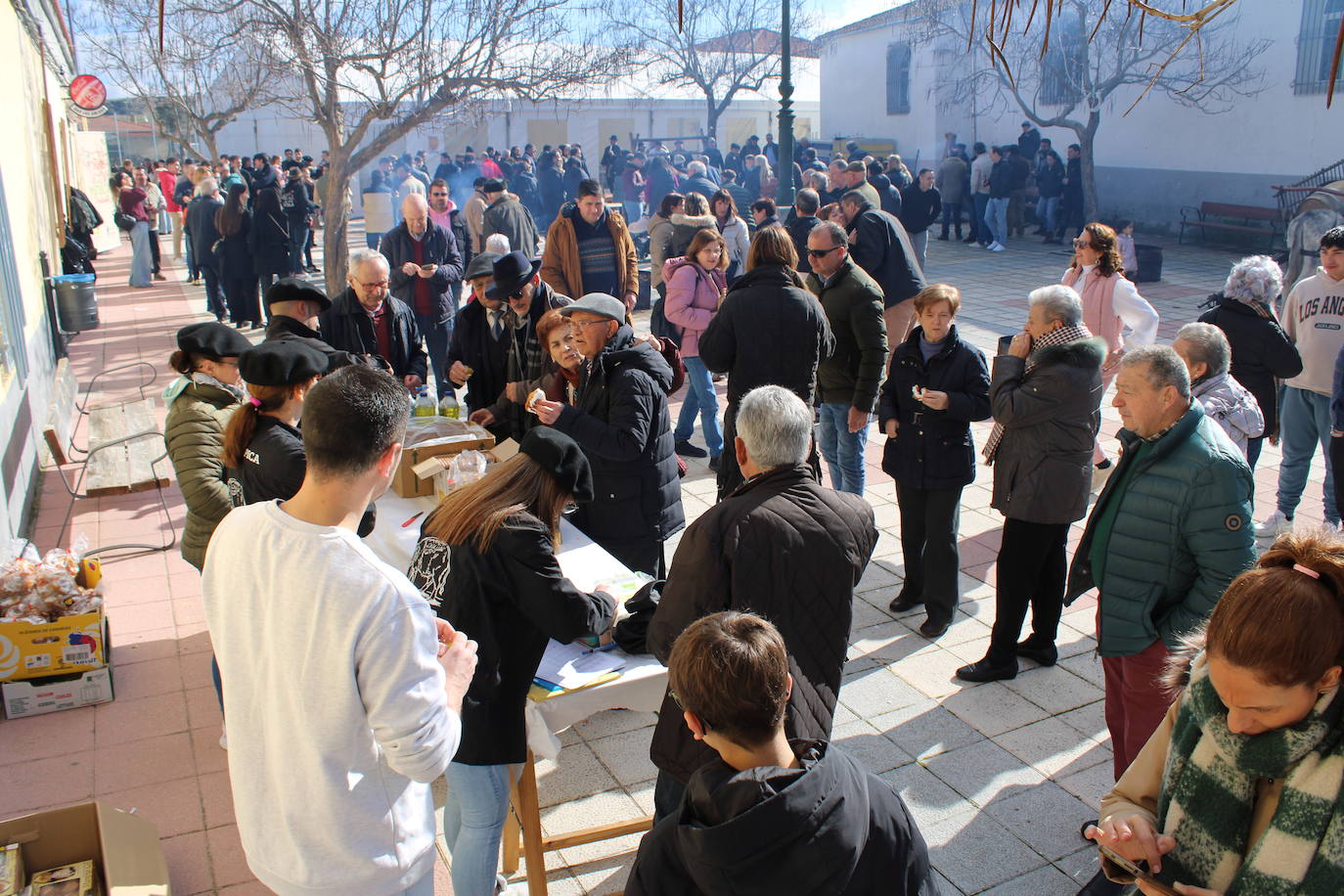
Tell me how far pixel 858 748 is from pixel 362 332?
3.76 m

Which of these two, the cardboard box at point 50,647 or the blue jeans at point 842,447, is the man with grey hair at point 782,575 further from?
the blue jeans at point 842,447

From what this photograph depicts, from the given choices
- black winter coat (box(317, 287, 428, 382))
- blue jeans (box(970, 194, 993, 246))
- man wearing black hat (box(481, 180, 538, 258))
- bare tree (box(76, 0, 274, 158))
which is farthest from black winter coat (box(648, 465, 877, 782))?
blue jeans (box(970, 194, 993, 246))

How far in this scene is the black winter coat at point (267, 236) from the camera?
13.0 metres

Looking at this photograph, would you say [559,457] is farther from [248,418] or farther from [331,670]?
[248,418]

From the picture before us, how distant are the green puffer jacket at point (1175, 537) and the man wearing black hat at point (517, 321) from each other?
3091 millimetres

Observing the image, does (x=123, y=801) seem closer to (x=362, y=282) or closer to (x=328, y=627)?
(x=328, y=627)

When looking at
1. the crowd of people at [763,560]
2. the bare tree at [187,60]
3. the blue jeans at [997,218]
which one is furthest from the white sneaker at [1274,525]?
the blue jeans at [997,218]

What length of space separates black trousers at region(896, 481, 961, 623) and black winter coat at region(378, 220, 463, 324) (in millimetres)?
4802

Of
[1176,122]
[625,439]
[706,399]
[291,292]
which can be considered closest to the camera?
[625,439]

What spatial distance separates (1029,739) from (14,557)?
475cm

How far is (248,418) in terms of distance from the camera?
11.9 feet

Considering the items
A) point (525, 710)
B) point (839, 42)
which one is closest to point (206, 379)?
point (525, 710)

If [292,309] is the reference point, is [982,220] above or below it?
below

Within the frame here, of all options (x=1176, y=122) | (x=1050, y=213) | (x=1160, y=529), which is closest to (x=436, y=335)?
(x=1160, y=529)
